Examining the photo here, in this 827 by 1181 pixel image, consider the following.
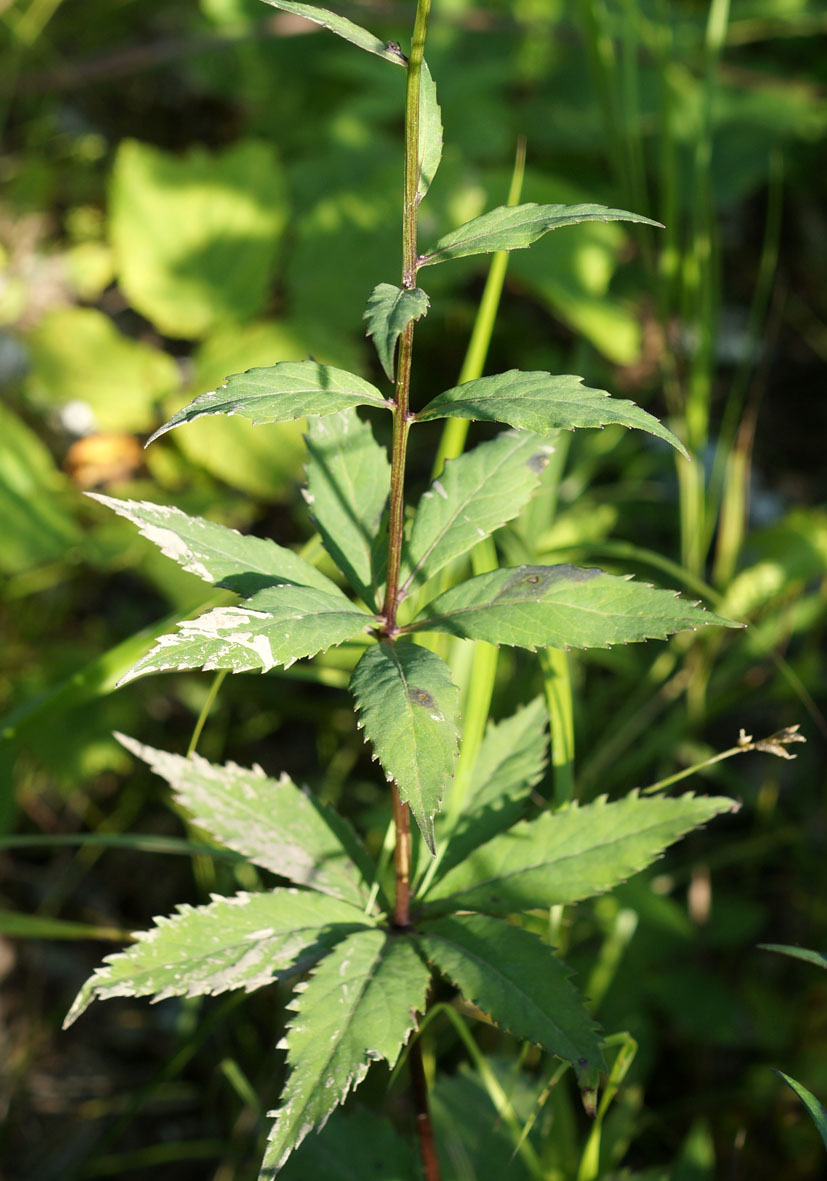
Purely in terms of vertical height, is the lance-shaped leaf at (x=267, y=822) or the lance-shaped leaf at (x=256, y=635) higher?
the lance-shaped leaf at (x=256, y=635)

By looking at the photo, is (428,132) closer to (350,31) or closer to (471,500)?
(350,31)

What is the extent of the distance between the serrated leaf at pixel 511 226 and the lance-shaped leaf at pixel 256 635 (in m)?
0.30

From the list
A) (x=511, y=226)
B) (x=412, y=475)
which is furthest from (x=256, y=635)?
(x=412, y=475)

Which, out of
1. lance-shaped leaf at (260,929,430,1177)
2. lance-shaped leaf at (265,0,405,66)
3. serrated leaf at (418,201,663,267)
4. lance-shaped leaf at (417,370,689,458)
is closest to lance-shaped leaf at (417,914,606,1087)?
lance-shaped leaf at (260,929,430,1177)

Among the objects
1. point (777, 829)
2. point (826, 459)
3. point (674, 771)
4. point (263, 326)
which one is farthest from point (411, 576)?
point (826, 459)

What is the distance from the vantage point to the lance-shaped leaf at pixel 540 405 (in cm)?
73

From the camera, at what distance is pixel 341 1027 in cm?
82

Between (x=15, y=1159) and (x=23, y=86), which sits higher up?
(x=23, y=86)

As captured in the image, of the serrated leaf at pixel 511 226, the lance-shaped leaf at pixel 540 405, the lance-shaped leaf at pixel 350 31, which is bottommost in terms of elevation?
the lance-shaped leaf at pixel 540 405

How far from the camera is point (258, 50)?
9.42 feet

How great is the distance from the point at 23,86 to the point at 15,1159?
108 inches

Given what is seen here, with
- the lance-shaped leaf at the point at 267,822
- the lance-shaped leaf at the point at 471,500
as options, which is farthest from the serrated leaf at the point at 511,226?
the lance-shaped leaf at the point at 267,822

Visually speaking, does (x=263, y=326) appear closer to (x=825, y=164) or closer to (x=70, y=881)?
(x=70, y=881)

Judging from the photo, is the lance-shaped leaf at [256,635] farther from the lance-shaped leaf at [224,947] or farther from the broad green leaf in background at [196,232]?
the broad green leaf in background at [196,232]
